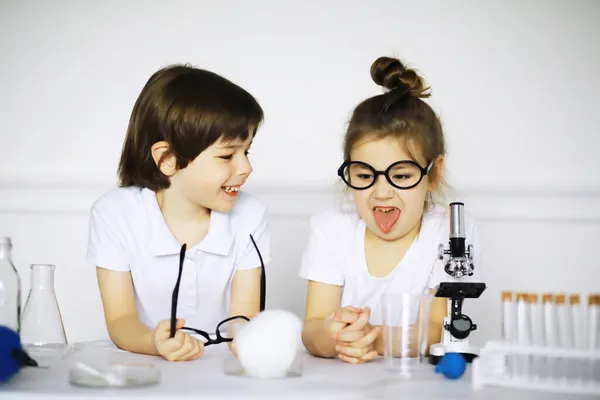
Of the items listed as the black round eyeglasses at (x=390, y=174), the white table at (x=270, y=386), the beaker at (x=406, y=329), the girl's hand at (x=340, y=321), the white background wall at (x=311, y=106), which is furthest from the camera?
Result: the white background wall at (x=311, y=106)

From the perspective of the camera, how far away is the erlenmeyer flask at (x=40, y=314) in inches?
47.8

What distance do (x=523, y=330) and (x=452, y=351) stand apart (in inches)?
7.2

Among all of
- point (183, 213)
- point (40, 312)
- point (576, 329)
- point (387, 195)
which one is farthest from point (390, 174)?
point (40, 312)

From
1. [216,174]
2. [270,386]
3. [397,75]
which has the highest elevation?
[397,75]

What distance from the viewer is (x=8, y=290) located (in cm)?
113

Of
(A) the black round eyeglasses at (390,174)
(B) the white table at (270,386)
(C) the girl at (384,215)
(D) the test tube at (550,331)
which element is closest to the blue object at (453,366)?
(B) the white table at (270,386)

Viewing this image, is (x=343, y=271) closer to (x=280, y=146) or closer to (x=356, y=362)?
(x=356, y=362)

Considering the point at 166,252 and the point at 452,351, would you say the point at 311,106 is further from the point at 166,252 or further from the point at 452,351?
the point at 452,351

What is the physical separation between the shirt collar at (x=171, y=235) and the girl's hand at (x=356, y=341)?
1.50 feet

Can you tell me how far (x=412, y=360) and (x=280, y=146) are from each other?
49.5 inches

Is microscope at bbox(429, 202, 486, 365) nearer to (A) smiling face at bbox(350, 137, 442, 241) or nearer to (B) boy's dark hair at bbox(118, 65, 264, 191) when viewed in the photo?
(A) smiling face at bbox(350, 137, 442, 241)

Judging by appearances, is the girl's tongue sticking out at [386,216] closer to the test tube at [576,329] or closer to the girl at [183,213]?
the girl at [183,213]

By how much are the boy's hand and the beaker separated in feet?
1.04

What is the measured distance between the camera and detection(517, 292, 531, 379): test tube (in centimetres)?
93
